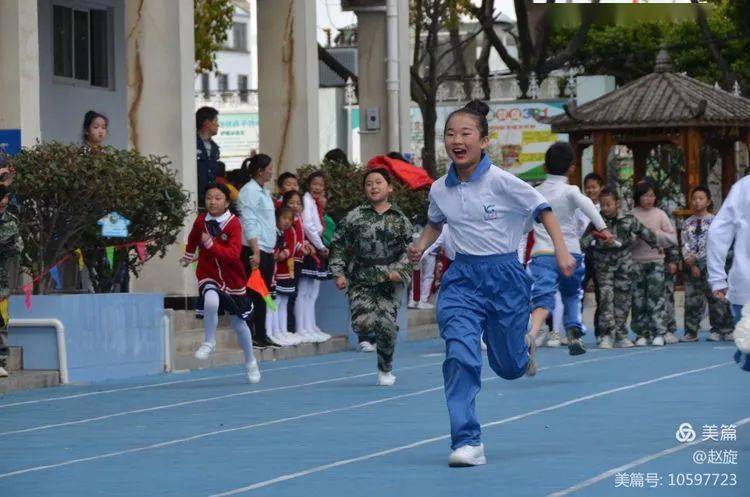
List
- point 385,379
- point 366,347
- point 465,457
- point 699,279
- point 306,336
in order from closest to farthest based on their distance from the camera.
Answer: point 465,457 < point 385,379 < point 306,336 < point 366,347 < point 699,279

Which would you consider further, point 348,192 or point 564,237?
point 348,192

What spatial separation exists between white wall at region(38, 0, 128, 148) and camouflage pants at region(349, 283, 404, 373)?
7.81 m

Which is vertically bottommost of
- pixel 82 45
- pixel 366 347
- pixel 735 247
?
pixel 366 347

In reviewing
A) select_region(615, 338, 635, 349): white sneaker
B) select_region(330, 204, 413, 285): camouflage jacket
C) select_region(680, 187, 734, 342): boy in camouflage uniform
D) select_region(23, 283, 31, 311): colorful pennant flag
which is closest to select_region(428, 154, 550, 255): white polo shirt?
select_region(330, 204, 413, 285): camouflage jacket

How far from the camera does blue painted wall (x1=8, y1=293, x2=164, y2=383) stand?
17.1 meters

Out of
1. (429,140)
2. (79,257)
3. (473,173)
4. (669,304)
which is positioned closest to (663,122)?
(669,304)

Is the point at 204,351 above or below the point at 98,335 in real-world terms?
below

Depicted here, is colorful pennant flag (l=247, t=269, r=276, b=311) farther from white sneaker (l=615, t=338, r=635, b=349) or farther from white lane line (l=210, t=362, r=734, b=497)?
white sneaker (l=615, t=338, r=635, b=349)

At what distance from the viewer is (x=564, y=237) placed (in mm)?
18047

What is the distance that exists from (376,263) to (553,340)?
5833 millimetres

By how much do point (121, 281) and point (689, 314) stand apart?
7.88 meters

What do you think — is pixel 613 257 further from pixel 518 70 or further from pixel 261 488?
pixel 518 70

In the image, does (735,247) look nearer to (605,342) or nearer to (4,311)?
(4,311)

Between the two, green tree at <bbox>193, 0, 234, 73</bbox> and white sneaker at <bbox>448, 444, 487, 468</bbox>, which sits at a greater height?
green tree at <bbox>193, 0, 234, 73</bbox>
